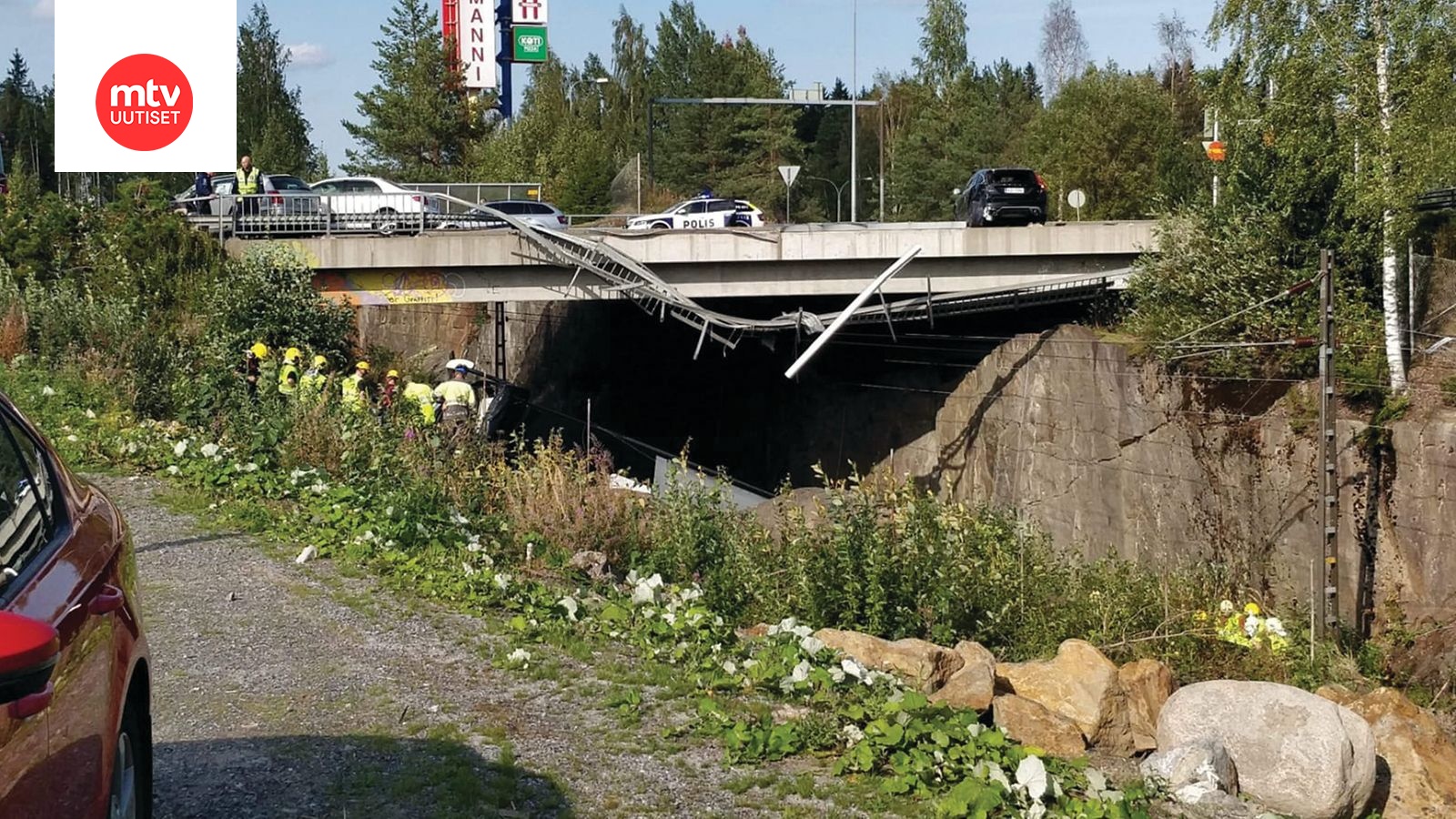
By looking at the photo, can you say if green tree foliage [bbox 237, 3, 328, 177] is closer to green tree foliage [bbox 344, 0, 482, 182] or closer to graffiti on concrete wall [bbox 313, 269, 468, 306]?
green tree foliage [bbox 344, 0, 482, 182]

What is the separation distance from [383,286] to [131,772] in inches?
891

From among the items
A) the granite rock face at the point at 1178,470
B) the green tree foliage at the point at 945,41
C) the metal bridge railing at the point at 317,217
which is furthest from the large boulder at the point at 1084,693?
the green tree foliage at the point at 945,41

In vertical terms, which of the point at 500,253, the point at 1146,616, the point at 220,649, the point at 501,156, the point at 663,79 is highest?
the point at 663,79

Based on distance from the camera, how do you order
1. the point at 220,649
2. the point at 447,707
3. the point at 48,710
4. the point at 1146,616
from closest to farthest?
the point at 48,710 → the point at 447,707 → the point at 220,649 → the point at 1146,616

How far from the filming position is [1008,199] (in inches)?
1201

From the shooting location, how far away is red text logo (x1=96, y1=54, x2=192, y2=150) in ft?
64.5

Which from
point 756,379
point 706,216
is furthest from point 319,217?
point 706,216

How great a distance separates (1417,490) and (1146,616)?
6881 mm

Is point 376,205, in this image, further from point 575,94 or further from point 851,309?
point 575,94

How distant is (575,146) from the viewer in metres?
56.4

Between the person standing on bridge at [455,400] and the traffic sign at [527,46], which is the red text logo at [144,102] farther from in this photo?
the traffic sign at [527,46]

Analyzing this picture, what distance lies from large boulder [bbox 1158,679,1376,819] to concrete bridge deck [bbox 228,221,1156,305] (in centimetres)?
1917

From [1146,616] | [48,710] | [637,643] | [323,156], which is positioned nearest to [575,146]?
[323,156]

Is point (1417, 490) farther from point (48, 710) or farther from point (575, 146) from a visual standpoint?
point (575, 146)
